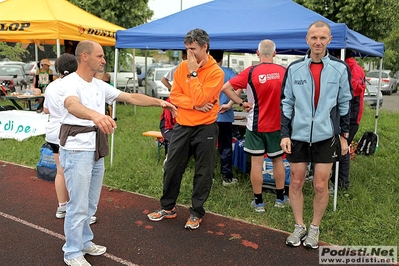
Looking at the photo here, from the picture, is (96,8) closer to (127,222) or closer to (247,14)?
(247,14)

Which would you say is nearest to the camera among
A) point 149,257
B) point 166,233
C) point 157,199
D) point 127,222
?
point 149,257

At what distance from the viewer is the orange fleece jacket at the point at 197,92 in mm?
3438

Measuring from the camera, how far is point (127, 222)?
13.0ft

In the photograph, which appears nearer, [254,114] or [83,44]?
[83,44]

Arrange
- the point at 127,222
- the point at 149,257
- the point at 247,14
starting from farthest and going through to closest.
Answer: the point at 247,14, the point at 127,222, the point at 149,257

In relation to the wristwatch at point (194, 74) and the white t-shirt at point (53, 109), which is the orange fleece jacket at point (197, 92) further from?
the white t-shirt at point (53, 109)

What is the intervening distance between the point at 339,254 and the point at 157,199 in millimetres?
2198

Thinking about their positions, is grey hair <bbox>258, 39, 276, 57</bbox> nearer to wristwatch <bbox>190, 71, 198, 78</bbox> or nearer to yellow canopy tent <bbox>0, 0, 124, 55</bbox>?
wristwatch <bbox>190, 71, 198, 78</bbox>

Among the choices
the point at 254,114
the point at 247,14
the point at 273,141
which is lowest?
the point at 273,141

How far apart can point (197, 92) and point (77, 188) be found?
1.33m

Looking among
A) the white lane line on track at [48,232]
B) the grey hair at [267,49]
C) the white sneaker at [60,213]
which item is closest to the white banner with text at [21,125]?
the white lane line on track at [48,232]

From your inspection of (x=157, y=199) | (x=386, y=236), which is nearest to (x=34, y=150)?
(x=157, y=199)

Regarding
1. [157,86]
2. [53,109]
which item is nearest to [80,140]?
[53,109]

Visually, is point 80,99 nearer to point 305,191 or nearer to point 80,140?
point 80,140
